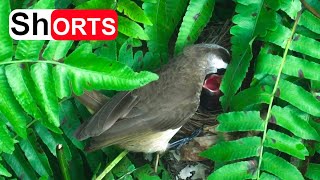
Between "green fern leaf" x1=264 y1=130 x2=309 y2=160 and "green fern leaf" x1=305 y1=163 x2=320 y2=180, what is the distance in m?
0.15

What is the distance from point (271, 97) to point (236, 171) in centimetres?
36

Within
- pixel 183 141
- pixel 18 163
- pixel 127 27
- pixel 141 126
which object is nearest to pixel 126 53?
pixel 127 27

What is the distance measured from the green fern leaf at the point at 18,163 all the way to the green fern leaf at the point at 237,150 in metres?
0.82

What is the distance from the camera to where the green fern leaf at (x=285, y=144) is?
2.77 metres

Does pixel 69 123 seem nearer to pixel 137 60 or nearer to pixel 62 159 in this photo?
pixel 62 159

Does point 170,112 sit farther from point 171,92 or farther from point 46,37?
point 46,37

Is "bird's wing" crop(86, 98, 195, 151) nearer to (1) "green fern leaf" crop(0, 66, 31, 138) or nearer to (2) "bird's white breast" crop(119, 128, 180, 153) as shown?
(2) "bird's white breast" crop(119, 128, 180, 153)

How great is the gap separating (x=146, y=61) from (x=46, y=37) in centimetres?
75

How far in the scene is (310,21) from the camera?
292cm

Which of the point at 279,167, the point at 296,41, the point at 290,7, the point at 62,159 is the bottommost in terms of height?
the point at 62,159

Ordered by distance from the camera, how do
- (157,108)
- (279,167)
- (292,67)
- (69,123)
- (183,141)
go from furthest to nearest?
1. (183,141)
2. (157,108)
3. (69,123)
4. (292,67)
5. (279,167)

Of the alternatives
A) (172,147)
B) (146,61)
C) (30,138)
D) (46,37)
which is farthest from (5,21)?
(172,147)

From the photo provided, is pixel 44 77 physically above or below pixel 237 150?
above

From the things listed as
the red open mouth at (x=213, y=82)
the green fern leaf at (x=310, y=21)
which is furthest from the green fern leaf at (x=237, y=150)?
the red open mouth at (x=213, y=82)
